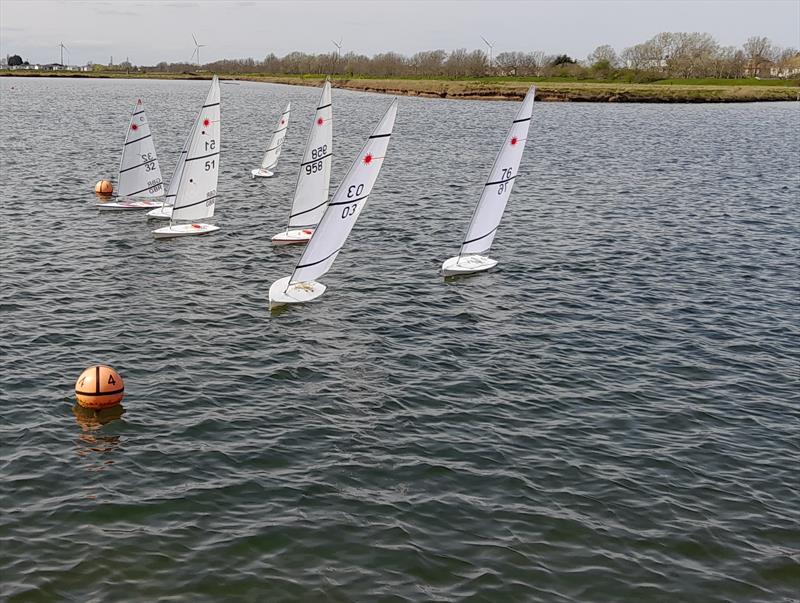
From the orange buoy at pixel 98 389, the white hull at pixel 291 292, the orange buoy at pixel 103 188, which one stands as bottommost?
the orange buoy at pixel 98 389

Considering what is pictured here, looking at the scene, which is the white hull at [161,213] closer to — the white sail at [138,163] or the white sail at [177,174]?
the white sail at [177,174]

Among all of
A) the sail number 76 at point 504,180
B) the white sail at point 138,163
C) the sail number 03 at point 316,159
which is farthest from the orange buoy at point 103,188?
the sail number 76 at point 504,180

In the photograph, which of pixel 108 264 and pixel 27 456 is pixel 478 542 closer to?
pixel 27 456

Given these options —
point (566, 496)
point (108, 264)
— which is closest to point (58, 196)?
point (108, 264)

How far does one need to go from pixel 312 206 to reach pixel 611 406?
22.6 meters

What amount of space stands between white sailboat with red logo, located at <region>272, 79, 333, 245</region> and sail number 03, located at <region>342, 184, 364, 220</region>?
23.9 feet

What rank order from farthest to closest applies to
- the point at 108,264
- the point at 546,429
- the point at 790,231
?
the point at 790,231, the point at 108,264, the point at 546,429

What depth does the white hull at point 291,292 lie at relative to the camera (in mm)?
31858

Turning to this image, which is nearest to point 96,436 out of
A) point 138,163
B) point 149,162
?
point 138,163

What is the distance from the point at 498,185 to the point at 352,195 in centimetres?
783

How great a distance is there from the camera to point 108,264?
37.5m

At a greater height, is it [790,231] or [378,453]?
[790,231]

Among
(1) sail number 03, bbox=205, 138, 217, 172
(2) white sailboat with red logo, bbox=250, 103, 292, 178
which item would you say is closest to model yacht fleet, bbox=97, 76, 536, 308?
(1) sail number 03, bbox=205, 138, 217, 172

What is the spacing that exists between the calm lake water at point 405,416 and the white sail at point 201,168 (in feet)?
7.42
